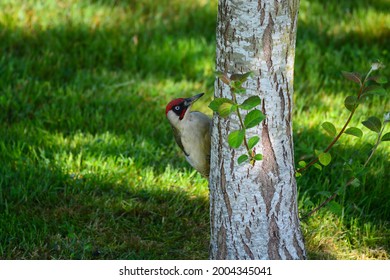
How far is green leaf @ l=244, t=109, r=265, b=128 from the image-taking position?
116 inches

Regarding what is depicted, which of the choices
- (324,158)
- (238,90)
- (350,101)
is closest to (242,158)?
(238,90)

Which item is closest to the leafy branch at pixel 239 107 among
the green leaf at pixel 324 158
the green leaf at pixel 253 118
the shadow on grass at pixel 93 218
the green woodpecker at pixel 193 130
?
the green leaf at pixel 253 118

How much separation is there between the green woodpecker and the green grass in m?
0.54

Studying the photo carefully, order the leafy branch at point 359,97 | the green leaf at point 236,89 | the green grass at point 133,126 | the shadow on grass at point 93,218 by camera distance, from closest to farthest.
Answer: the green leaf at point 236,89, the leafy branch at point 359,97, the shadow on grass at point 93,218, the green grass at point 133,126

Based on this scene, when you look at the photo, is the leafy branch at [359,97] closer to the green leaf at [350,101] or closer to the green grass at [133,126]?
the green leaf at [350,101]

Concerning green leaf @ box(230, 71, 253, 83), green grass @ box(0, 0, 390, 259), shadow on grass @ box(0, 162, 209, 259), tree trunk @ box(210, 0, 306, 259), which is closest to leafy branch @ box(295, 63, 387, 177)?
tree trunk @ box(210, 0, 306, 259)

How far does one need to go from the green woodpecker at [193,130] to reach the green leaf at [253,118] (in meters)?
0.73

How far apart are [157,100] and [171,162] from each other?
847mm

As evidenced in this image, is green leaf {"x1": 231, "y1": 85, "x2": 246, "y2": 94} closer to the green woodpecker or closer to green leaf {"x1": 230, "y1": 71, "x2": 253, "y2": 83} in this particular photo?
green leaf {"x1": 230, "y1": 71, "x2": 253, "y2": 83}

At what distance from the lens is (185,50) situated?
19.9 ft

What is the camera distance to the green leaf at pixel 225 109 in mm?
2940

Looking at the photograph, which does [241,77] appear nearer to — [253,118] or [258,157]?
[253,118]

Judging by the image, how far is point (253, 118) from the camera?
2.96 metres

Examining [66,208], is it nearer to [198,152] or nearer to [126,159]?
[126,159]
